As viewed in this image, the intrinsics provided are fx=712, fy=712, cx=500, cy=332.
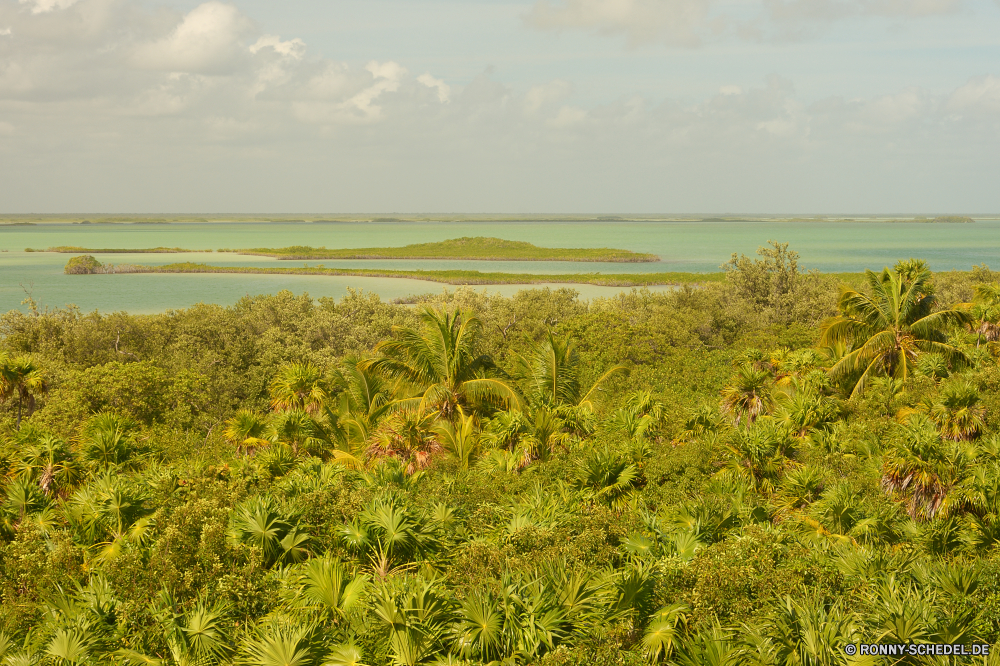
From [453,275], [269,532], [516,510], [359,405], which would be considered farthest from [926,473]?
[453,275]

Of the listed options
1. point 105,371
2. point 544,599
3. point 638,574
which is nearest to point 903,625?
point 638,574

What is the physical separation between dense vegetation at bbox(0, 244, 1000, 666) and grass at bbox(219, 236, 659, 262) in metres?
114

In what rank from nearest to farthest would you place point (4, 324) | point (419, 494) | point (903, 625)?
1. point (903, 625)
2. point (419, 494)
3. point (4, 324)

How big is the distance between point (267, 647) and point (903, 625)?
24.5ft

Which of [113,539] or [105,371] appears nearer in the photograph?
[113,539]

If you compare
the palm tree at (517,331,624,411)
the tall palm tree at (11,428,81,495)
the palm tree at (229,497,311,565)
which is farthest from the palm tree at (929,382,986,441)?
the tall palm tree at (11,428,81,495)

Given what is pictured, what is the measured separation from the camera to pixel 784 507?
597 inches

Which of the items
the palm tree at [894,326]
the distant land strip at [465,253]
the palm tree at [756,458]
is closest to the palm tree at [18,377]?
the palm tree at [756,458]

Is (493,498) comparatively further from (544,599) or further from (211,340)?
(211,340)

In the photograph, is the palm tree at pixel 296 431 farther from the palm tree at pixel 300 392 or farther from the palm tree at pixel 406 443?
the palm tree at pixel 300 392

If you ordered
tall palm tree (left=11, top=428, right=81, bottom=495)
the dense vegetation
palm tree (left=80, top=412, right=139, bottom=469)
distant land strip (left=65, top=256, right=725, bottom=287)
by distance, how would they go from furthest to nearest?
distant land strip (left=65, top=256, right=725, bottom=287) → palm tree (left=80, top=412, right=139, bottom=469) → tall palm tree (left=11, top=428, right=81, bottom=495) → the dense vegetation
